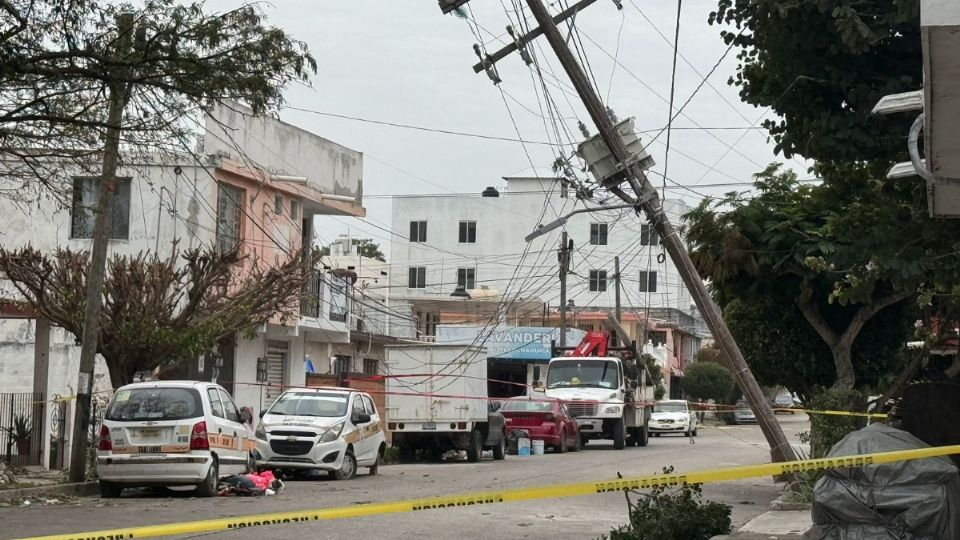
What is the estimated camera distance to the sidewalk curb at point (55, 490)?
18359 mm

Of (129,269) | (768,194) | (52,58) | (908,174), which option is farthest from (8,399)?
(908,174)

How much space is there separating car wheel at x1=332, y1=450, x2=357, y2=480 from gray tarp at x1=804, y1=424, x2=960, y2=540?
1550 centimetres

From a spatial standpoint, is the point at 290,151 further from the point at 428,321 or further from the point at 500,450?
the point at 428,321

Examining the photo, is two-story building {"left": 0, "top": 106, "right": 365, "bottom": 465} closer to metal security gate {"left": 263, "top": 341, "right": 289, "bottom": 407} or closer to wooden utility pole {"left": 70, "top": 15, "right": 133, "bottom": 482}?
metal security gate {"left": 263, "top": 341, "right": 289, "bottom": 407}

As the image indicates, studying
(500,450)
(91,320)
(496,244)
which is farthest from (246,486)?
(496,244)

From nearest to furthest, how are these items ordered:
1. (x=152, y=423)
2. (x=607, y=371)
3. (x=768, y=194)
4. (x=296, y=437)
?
Result: (x=152, y=423) < (x=768, y=194) < (x=296, y=437) < (x=607, y=371)

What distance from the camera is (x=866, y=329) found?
2175 cm

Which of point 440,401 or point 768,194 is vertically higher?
point 768,194

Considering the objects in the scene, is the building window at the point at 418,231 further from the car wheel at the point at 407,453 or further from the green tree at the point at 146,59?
the green tree at the point at 146,59

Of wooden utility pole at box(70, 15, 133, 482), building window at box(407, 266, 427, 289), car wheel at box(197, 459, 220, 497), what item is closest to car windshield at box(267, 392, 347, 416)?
wooden utility pole at box(70, 15, 133, 482)

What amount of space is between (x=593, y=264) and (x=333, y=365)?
36920mm

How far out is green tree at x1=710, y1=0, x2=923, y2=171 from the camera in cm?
943

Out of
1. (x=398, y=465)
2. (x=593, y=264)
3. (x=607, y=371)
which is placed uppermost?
(x=593, y=264)

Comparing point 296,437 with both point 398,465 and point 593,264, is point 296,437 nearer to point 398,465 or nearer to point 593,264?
point 398,465
